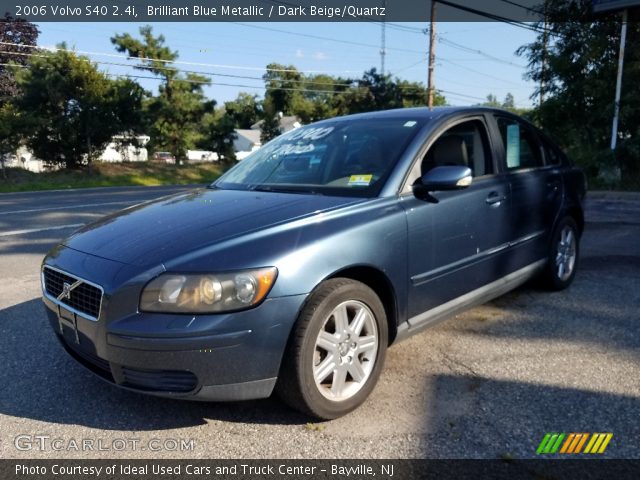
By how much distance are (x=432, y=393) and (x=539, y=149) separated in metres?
2.60

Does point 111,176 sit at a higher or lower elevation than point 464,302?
lower

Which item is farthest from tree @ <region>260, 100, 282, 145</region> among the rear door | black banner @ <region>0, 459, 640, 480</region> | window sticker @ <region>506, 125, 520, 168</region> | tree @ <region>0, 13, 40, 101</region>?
black banner @ <region>0, 459, 640, 480</region>

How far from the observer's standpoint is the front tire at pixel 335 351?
244 cm

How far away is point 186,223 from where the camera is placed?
111 inches

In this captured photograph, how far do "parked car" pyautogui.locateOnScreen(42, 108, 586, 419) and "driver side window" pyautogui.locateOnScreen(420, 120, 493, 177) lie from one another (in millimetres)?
12

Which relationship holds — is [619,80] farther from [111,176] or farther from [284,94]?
[284,94]

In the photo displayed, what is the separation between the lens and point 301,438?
2480 mm

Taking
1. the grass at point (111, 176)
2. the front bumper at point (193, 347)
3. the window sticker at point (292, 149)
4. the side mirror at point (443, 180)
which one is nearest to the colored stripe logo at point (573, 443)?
the front bumper at point (193, 347)

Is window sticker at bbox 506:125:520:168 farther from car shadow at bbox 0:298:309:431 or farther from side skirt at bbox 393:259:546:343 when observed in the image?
car shadow at bbox 0:298:309:431

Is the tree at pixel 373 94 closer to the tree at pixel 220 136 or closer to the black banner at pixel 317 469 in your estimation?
the tree at pixel 220 136

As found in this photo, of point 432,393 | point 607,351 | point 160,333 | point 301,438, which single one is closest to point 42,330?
point 160,333

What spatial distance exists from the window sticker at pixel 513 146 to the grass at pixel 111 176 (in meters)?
20.7

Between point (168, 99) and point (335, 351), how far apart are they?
98.6ft

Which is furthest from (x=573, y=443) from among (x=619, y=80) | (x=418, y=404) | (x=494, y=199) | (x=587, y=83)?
(x=587, y=83)
